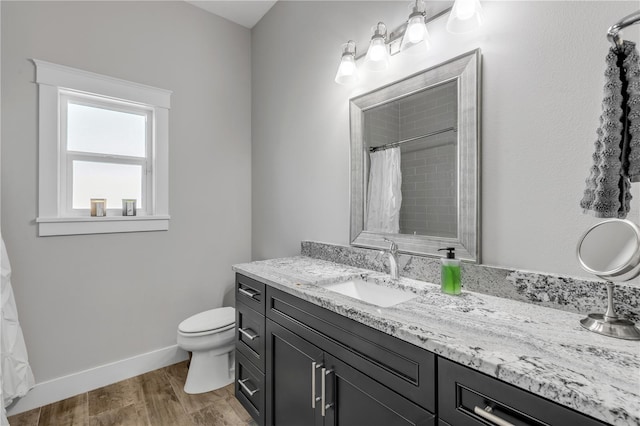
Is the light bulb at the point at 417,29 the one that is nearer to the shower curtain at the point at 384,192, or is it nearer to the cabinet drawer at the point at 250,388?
the shower curtain at the point at 384,192

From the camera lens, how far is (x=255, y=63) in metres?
2.81

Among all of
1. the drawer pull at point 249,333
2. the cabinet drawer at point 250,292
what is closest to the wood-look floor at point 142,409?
the drawer pull at point 249,333

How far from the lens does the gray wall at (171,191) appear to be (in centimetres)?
188

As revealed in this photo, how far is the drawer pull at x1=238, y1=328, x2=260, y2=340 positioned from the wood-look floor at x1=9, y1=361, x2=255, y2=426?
0.52 metres

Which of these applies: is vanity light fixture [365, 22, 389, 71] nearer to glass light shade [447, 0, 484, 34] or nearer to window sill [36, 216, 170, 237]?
glass light shade [447, 0, 484, 34]

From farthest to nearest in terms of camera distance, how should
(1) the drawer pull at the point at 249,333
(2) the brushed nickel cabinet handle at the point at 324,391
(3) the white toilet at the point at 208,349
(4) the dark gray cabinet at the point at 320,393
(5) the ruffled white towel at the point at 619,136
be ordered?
1. (3) the white toilet at the point at 208,349
2. (1) the drawer pull at the point at 249,333
3. (2) the brushed nickel cabinet handle at the point at 324,391
4. (4) the dark gray cabinet at the point at 320,393
5. (5) the ruffled white towel at the point at 619,136

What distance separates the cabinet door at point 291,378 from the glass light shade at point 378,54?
1.38 meters

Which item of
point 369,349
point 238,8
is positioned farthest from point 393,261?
point 238,8

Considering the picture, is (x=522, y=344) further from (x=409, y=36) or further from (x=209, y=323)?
(x=209, y=323)

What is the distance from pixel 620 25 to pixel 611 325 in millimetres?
778

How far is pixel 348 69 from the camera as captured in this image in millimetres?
1707

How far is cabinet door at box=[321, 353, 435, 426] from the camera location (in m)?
0.85

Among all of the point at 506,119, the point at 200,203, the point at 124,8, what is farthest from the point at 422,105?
the point at 124,8

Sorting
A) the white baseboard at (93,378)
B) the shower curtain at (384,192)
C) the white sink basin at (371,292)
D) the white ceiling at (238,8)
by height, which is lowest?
the white baseboard at (93,378)
